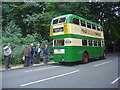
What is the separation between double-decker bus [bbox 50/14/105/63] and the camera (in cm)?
1241

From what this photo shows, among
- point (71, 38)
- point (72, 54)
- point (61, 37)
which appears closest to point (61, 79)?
point (72, 54)

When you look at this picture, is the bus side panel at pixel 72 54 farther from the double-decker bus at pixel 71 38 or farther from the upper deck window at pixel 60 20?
the upper deck window at pixel 60 20

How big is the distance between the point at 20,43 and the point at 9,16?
29.3 ft

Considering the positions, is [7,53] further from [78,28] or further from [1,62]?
[78,28]

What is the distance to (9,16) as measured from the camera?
21.9m

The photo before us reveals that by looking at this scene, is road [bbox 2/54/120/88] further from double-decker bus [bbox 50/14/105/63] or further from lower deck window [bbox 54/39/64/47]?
lower deck window [bbox 54/39/64/47]

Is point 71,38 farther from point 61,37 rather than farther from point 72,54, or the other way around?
point 72,54

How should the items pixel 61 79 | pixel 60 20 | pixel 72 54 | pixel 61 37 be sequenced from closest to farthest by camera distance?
pixel 61 79 < pixel 72 54 < pixel 61 37 < pixel 60 20

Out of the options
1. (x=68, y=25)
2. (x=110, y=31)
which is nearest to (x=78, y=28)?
(x=68, y=25)

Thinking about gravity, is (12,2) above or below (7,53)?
above

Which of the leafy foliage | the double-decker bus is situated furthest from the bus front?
the leafy foliage

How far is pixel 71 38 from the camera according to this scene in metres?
12.3

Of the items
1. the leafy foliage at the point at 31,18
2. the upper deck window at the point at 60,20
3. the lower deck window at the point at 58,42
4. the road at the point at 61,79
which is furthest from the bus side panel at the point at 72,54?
the leafy foliage at the point at 31,18

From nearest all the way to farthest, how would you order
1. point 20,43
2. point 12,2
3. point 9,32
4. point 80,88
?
1. point 80,88
2. point 20,43
3. point 9,32
4. point 12,2
